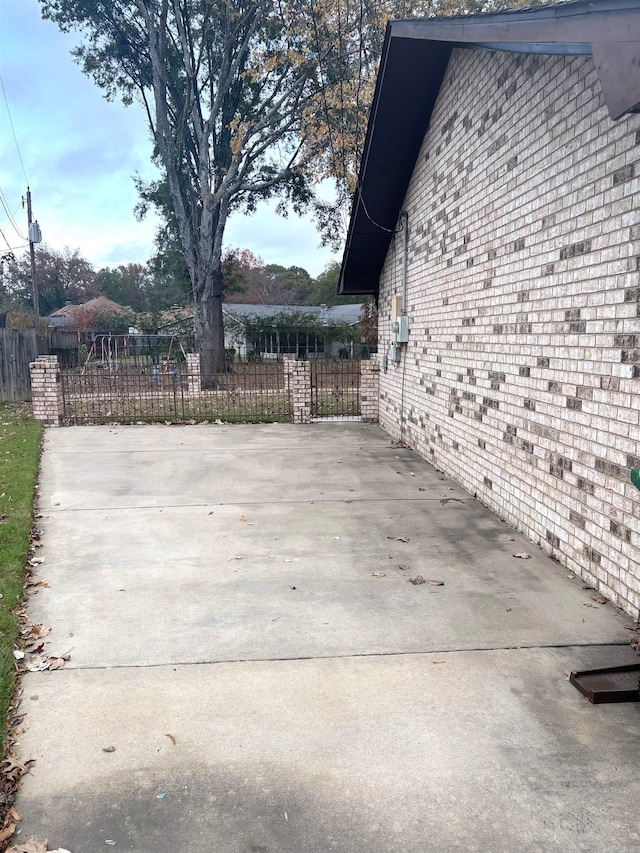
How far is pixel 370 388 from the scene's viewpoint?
1286cm

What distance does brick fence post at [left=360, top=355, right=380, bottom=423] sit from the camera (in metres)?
12.7

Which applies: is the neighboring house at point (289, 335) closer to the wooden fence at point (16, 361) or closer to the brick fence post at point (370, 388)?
the wooden fence at point (16, 361)

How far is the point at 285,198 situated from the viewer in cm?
2423

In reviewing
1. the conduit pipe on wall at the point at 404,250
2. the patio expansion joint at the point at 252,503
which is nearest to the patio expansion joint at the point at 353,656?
the patio expansion joint at the point at 252,503

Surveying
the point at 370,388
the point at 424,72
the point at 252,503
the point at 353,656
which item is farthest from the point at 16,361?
the point at 353,656

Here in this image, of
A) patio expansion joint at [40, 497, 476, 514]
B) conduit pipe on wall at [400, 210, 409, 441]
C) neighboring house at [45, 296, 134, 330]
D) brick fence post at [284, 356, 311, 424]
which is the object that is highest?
neighboring house at [45, 296, 134, 330]

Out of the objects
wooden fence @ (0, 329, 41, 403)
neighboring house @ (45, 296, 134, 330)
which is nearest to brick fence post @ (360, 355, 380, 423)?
wooden fence @ (0, 329, 41, 403)

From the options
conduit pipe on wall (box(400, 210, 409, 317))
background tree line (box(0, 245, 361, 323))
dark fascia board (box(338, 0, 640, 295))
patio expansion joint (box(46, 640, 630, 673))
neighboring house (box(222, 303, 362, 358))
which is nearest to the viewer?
dark fascia board (box(338, 0, 640, 295))

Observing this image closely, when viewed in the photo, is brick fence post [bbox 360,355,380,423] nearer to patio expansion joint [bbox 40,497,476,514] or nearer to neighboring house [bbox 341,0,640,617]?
neighboring house [bbox 341,0,640,617]

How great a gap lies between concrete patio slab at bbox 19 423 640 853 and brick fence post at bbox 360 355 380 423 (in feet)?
23.9

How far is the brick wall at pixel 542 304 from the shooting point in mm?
3707

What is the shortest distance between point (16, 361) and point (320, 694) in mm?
16390

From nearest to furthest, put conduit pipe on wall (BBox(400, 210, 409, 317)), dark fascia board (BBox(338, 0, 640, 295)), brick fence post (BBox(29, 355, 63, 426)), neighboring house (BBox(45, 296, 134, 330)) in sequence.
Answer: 1. dark fascia board (BBox(338, 0, 640, 295))
2. conduit pipe on wall (BBox(400, 210, 409, 317))
3. brick fence post (BBox(29, 355, 63, 426))
4. neighboring house (BBox(45, 296, 134, 330))

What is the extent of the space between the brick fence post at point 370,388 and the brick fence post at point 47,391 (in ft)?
21.6
